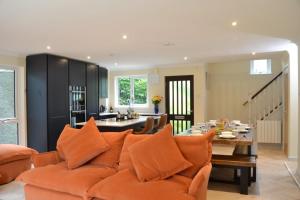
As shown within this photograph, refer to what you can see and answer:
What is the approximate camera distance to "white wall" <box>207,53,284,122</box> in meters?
A: 7.33

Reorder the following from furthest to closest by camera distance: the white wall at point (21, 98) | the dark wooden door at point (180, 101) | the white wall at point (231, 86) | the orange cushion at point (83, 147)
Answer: the dark wooden door at point (180, 101)
the white wall at point (231, 86)
the white wall at point (21, 98)
the orange cushion at point (83, 147)

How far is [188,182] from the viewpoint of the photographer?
2.31 m

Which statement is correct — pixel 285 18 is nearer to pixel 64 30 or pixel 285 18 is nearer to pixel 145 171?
pixel 145 171

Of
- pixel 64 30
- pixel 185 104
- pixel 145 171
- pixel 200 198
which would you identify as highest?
pixel 64 30

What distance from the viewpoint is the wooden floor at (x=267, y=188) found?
3.22 m

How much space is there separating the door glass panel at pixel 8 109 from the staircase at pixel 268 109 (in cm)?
604

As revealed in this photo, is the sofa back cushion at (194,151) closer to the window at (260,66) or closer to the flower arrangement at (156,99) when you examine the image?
the flower arrangement at (156,99)

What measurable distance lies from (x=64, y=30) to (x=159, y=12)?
161 cm

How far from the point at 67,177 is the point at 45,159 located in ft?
2.22

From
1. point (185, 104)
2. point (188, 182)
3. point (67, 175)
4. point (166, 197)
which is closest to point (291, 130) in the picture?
point (185, 104)

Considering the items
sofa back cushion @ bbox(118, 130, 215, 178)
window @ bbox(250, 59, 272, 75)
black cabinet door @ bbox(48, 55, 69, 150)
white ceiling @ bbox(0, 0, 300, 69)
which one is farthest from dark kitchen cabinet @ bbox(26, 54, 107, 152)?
window @ bbox(250, 59, 272, 75)

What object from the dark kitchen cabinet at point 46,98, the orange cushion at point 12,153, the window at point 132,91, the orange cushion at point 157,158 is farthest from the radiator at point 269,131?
the orange cushion at point 12,153

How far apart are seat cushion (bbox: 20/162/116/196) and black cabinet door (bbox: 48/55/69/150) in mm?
3078

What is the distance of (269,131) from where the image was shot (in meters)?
6.41
